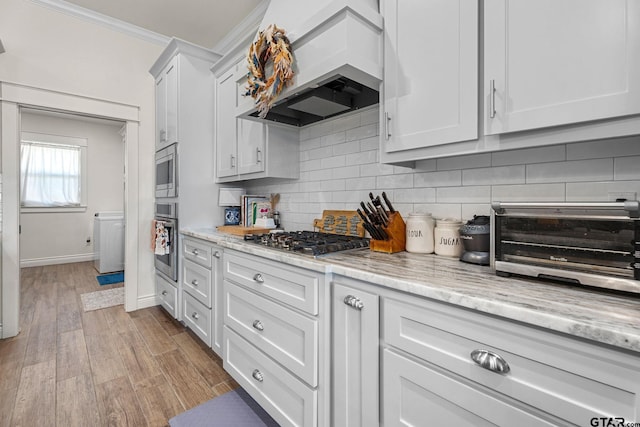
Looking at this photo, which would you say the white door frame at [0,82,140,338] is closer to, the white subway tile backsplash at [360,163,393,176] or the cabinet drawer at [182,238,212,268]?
the cabinet drawer at [182,238,212,268]

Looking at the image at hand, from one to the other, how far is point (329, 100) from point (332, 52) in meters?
0.40

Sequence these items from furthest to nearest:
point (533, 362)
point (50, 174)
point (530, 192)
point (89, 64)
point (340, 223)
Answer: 1. point (50, 174)
2. point (89, 64)
3. point (340, 223)
4. point (530, 192)
5. point (533, 362)

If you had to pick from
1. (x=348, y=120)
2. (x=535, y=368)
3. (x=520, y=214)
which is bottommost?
(x=535, y=368)

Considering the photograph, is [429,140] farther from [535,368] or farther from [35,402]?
[35,402]

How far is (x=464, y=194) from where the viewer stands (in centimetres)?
148

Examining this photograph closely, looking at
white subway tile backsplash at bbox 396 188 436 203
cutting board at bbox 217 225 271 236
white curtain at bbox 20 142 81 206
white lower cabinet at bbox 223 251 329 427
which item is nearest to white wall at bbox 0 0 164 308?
cutting board at bbox 217 225 271 236

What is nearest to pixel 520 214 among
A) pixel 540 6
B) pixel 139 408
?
pixel 540 6

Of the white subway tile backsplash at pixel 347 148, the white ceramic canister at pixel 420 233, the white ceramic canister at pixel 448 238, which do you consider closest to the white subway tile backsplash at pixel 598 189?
the white ceramic canister at pixel 448 238

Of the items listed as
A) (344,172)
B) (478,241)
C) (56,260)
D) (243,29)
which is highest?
(243,29)

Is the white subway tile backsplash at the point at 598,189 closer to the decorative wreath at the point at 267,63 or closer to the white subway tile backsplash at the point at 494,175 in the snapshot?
the white subway tile backsplash at the point at 494,175

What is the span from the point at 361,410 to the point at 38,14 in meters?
4.03

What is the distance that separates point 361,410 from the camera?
109 centimetres

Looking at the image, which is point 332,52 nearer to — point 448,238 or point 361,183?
point 361,183

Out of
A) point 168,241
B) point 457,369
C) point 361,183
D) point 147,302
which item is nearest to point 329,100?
point 361,183
